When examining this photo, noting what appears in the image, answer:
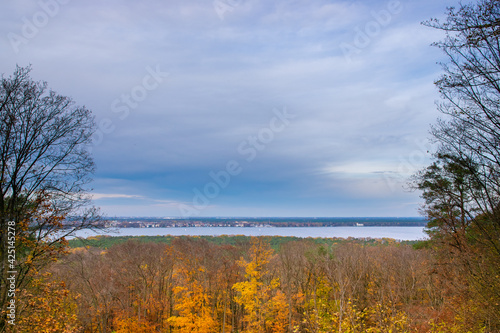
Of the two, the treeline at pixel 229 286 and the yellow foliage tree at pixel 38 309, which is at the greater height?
the yellow foliage tree at pixel 38 309

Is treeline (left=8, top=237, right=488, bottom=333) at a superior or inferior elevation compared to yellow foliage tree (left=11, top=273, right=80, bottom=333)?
inferior

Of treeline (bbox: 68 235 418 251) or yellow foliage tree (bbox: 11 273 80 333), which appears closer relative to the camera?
yellow foliage tree (bbox: 11 273 80 333)

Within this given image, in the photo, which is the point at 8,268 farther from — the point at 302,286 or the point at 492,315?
the point at 302,286

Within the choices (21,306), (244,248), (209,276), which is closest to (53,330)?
(21,306)

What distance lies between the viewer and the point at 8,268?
11188 millimetres

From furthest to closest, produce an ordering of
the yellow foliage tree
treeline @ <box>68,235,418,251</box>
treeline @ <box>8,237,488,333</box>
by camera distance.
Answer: treeline @ <box>8,237,488,333</box>, treeline @ <box>68,235,418,251</box>, the yellow foliage tree
